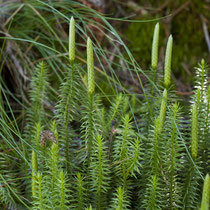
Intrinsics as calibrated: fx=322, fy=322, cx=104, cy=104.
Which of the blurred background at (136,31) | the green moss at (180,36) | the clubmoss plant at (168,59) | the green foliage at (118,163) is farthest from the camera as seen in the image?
the green moss at (180,36)

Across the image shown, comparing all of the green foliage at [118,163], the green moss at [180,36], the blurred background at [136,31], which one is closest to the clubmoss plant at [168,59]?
the green foliage at [118,163]

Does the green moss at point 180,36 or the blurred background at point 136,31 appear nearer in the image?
the blurred background at point 136,31

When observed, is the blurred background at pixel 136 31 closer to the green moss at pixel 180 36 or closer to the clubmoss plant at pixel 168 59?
the green moss at pixel 180 36

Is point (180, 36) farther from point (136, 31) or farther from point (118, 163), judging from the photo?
point (118, 163)

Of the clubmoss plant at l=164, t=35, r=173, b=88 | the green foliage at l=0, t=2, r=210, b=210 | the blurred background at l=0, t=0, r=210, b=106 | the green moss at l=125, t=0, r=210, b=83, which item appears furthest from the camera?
the green moss at l=125, t=0, r=210, b=83

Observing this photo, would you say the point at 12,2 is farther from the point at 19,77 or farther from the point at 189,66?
the point at 189,66

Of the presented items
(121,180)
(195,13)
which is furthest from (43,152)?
(195,13)

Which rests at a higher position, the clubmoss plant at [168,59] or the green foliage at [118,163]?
the clubmoss plant at [168,59]

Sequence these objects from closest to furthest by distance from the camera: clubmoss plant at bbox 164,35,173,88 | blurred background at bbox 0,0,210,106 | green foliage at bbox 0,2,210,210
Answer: green foliage at bbox 0,2,210,210 < clubmoss plant at bbox 164,35,173,88 < blurred background at bbox 0,0,210,106

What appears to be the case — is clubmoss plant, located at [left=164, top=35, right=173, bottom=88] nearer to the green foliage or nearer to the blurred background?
the green foliage

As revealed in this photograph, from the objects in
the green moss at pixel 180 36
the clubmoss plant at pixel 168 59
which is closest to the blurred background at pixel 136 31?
the green moss at pixel 180 36

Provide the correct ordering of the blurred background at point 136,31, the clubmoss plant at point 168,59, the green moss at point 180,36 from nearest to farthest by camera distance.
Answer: the clubmoss plant at point 168,59, the blurred background at point 136,31, the green moss at point 180,36

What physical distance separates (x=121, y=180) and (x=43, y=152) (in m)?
0.33

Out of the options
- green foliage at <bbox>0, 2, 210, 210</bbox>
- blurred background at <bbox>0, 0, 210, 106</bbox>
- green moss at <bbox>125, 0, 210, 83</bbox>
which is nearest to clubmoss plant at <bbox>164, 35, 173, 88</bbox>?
green foliage at <bbox>0, 2, 210, 210</bbox>
